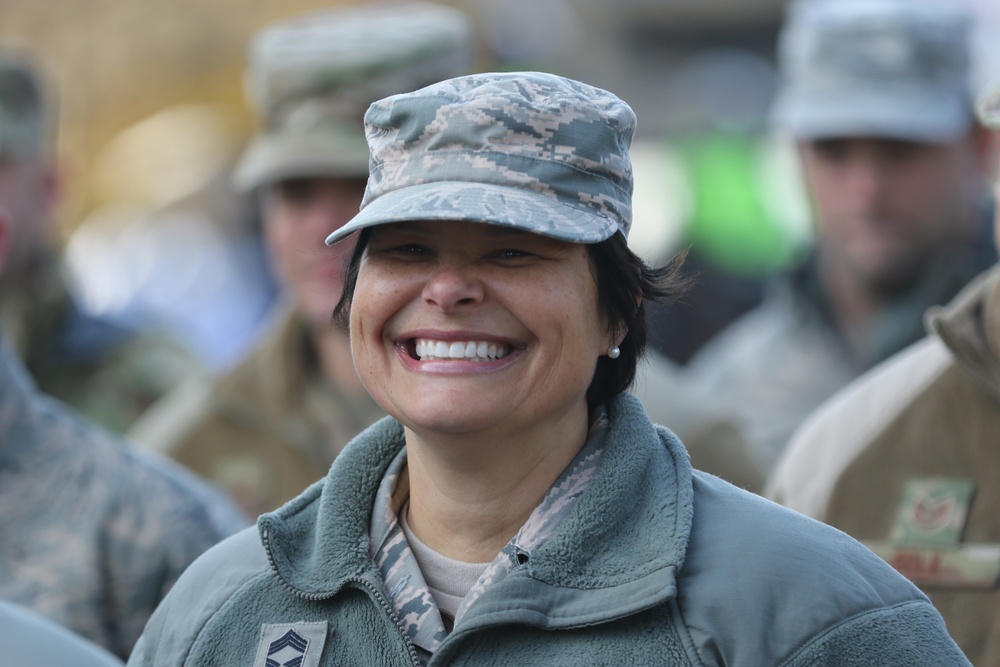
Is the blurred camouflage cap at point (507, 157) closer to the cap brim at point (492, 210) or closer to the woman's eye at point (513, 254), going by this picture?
the cap brim at point (492, 210)

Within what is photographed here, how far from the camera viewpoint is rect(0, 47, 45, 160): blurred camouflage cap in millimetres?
6777

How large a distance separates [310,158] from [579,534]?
3.07 metres

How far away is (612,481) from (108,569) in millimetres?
1894

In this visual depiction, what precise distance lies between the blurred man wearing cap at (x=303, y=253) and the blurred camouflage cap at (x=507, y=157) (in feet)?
9.22

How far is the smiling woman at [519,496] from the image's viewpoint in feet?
8.43

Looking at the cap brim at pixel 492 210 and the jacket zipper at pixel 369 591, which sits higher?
the cap brim at pixel 492 210

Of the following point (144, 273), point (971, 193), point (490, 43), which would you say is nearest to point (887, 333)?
point (971, 193)

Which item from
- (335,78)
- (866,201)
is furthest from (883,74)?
(335,78)

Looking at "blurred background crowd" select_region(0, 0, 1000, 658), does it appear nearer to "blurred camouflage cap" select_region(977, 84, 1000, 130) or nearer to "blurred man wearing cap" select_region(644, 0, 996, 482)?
"blurred man wearing cap" select_region(644, 0, 996, 482)

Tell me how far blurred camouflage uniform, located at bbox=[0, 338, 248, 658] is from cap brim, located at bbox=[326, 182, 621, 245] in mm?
1839

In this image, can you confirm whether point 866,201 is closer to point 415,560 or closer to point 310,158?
point 310,158

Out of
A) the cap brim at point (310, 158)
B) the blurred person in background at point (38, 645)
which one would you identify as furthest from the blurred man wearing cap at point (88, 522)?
the cap brim at point (310, 158)

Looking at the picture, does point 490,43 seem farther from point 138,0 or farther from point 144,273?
point 144,273

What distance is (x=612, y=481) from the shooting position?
2.71m
